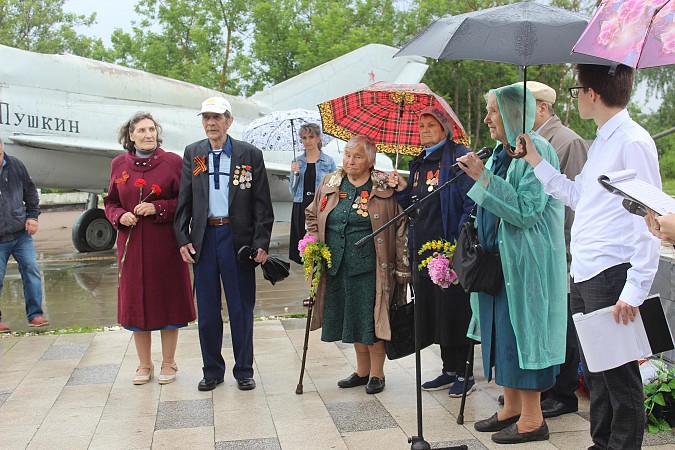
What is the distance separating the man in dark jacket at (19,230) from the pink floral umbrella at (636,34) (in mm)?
6501

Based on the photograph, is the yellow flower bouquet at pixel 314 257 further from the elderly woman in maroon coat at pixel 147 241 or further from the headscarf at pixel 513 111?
the headscarf at pixel 513 111

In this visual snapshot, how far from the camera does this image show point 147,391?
554cm

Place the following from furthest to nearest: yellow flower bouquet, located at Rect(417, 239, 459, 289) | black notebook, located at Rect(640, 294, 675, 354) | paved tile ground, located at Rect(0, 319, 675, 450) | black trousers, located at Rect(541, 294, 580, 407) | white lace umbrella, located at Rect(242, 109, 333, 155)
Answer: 1. white lace umbrella, located at Rect(242, 109, 333, 155)
2. black trousers, located at Rect(541, 294, 580, 407)
3. yellow flower bouquet, located at Rect(417, 239, 459, 289)
4. paved tile ground, located at Rect(0, 319, 675, 450)
5. black notebook, located at Rect(640, 294, 675, 354)

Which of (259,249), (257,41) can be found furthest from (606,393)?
(257,41)

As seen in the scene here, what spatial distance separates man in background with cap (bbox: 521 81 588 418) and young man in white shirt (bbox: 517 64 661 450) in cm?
116

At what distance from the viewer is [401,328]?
525 cm

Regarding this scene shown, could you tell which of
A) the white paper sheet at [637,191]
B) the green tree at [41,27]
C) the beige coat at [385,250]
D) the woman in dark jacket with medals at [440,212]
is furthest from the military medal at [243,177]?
the green tree at [41,27]

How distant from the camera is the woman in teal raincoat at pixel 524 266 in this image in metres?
4.05

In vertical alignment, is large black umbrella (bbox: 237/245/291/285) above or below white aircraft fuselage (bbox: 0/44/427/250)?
below

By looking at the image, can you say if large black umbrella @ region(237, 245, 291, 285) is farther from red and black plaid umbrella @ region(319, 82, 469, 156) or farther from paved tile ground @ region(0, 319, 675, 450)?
red and black plaid umbrella @ region(319, 82, 469, 156)

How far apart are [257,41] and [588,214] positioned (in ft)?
88.1

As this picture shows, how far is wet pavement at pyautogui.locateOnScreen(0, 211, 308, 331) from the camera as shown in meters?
8.46

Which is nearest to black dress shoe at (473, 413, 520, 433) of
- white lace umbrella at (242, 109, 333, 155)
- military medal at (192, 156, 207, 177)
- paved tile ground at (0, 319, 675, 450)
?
paved tile ground at (0, 319, 675, 450)

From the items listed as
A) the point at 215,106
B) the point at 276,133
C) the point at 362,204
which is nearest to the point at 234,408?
the point at 362,204
